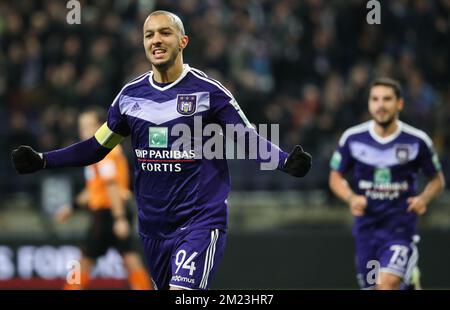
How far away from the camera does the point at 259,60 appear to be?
1551 centimetres

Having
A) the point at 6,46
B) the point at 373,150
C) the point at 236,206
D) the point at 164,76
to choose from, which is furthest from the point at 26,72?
the point at 164,76

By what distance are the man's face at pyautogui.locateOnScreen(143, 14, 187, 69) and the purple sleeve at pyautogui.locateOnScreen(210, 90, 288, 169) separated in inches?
15.8

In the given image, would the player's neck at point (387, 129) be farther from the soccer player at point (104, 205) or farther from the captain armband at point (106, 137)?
the soccer player at point (104, 205)

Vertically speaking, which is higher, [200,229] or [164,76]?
[164,76]

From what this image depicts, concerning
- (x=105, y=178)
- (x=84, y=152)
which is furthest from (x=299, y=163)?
(x=105, y=178)

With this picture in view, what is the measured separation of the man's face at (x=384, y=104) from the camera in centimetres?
824

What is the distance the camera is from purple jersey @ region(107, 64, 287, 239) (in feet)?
20.6

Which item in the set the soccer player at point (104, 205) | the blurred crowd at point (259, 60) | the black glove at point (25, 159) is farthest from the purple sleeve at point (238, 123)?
the blurred crowd at point (259, 60)

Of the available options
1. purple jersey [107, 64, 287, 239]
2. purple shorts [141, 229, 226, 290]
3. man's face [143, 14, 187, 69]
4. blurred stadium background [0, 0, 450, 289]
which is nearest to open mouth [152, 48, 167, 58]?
man's face [143, 14, 187, 69]

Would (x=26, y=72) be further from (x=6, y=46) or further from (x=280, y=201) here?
(x=280, y=201)

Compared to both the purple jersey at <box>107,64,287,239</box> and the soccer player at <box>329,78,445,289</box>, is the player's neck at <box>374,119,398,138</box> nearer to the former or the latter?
the soccer player at <box>329,78,445,289</box>

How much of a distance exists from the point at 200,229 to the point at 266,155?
67cm

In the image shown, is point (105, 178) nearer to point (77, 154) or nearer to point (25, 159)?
point (77, 154)

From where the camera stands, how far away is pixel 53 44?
15023 millimetres
